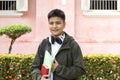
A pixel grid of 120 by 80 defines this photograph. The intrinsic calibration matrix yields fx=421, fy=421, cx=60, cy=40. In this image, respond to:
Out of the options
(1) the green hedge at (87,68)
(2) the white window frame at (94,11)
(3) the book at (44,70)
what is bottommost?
(1) the green hedge at (87,68)

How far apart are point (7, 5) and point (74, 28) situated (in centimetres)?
197

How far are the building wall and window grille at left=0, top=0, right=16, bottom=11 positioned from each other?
0.29 m

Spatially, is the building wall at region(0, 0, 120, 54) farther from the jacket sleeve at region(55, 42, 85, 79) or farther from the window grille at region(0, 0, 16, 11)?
the jacket sleeve at region(55, 42, 85, 79)

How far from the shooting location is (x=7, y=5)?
11.6 metres

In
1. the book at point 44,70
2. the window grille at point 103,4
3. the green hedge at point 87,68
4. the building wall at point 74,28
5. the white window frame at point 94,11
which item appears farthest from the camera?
the window grille at point 103,4

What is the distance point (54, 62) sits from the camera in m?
3.32

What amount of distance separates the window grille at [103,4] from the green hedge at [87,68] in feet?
15.9

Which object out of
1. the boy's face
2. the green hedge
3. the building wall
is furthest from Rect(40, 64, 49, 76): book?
the building wall

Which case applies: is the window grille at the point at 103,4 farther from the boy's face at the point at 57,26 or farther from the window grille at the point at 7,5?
the boy's face at the point at 57,26

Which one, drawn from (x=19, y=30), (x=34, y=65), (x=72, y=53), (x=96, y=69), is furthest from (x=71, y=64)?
(x=19, y=30)

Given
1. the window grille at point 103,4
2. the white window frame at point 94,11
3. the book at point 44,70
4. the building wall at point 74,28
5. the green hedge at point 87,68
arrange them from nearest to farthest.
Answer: the book at point 44,70
the green hedge at point 87,68
the building wall at point 74,28
the white window frame at point 94,11
the window grille at point 103,4

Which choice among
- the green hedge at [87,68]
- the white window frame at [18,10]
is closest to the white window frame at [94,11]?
the white window frame at [18,10]

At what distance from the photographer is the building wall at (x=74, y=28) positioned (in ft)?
36.6

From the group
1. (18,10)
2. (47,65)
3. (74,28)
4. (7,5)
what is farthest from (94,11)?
(47,65)
